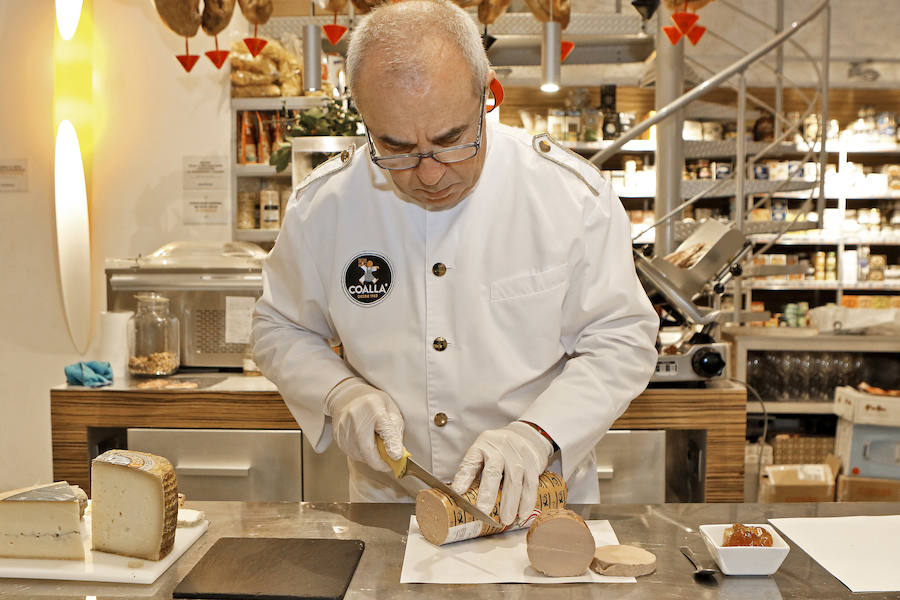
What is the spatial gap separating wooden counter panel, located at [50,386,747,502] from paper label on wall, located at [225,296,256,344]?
40 cm

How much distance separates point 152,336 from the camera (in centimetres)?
291

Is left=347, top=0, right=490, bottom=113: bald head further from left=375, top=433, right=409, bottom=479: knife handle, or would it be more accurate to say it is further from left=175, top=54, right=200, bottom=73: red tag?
left=175, top=54, right=200, bottom=73: red tag

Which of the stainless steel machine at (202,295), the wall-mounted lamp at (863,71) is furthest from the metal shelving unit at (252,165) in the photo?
the wall-mounted lamp at (863,71)

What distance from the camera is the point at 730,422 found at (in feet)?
8.31

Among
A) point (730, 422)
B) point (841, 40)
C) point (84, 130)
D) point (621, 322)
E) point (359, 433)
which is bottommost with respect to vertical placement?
point (730, 422)

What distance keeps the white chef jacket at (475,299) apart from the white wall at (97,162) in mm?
3515

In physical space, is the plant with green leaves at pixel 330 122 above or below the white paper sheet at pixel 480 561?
above

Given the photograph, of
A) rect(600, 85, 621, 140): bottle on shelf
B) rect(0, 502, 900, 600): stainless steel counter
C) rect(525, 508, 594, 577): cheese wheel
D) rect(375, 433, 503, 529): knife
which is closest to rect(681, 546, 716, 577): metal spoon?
rect(0, 502, 900, 600): stainless steel counter

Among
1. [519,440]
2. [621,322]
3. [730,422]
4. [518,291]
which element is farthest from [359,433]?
[730,422]

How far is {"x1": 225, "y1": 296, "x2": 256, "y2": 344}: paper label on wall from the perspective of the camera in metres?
2.98

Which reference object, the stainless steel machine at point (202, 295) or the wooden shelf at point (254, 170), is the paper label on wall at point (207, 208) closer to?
the wooden shelf at point (254, 170)

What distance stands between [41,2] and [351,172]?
12.2 ft

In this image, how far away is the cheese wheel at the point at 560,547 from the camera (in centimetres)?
109

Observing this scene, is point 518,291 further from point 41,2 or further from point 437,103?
point 41,2
